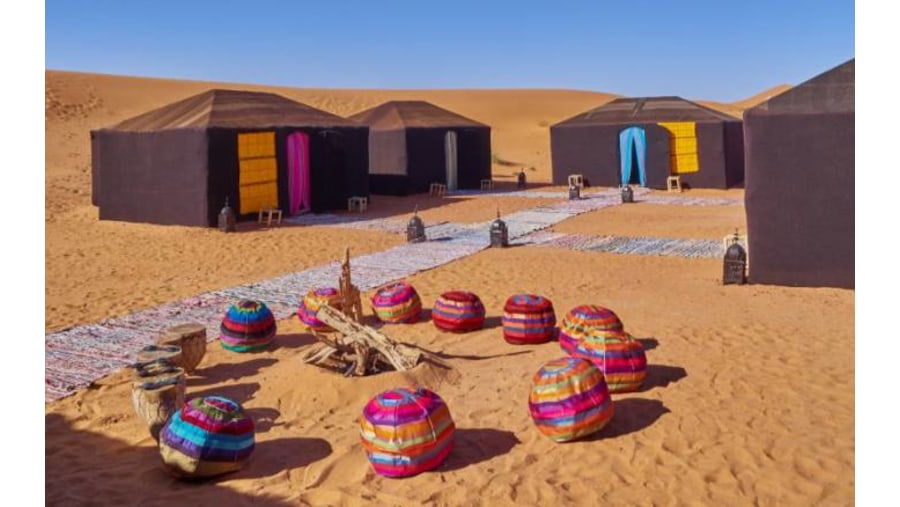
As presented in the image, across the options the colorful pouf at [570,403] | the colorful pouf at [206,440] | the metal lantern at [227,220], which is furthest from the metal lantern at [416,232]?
the colorful pouf at [206,440]

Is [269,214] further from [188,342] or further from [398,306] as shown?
[188,342]

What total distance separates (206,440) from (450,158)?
72.9 feet

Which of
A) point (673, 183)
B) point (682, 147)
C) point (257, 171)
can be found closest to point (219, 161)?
point (257, 171)

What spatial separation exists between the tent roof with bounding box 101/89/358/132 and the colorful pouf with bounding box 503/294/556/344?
11455 mm

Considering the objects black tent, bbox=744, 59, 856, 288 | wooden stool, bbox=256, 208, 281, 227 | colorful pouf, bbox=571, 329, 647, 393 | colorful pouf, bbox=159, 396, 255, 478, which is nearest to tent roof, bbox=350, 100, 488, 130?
wooden stool, bbox=256, 208, 281, 227

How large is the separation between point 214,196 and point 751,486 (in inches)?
582

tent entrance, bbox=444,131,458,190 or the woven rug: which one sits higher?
tent entrance, bbox=444,131,458,190

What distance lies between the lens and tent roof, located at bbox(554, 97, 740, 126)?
26016 millimetres

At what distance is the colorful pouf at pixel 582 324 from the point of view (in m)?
7.56

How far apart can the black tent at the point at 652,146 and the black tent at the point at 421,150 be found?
310 centimetres

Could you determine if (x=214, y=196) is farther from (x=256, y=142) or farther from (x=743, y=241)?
(x=743, y=241)

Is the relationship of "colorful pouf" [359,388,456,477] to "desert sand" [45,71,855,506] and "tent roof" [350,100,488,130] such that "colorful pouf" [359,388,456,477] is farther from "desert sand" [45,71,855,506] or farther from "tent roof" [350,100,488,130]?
"tent roof" [350,100,488,130]

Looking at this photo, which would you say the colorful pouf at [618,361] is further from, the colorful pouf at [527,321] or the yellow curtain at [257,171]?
the yellow curtain at [257,171]

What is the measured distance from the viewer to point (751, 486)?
5129 mm
